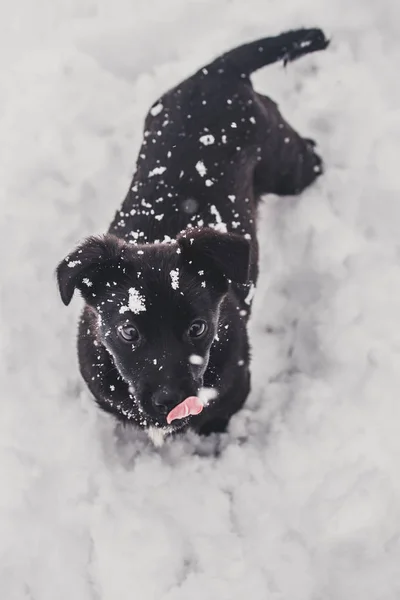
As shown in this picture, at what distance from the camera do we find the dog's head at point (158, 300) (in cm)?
266

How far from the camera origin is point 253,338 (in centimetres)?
408

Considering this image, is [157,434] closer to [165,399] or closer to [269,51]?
[165,399]

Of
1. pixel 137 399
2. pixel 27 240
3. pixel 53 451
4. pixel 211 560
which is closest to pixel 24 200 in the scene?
pixel 27 240

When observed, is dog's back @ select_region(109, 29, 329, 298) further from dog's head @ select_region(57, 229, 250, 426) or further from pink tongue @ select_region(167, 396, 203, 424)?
pink tongue @ select_region(167, 396, 203, 424)

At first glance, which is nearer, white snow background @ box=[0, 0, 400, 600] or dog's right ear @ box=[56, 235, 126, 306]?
dog's right ear @ box=[56, 235, 126, 306]

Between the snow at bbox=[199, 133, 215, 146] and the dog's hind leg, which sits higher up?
the dog's hind leg

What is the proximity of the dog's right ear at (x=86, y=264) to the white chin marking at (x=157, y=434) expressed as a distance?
0.78 m

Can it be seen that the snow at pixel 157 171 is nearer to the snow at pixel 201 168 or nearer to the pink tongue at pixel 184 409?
the snow at pixel 201 168

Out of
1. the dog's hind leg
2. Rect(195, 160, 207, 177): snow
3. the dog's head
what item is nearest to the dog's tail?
the dog's hind leg

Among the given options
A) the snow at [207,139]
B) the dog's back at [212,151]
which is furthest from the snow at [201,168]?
the snow at [207,139]

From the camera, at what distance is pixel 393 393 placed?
12.0 ft

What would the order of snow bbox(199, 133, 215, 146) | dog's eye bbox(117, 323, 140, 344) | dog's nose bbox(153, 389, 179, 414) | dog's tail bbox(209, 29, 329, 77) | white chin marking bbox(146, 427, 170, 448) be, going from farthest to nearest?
dog's tail bbox(209, 29, 329, 77) < snow bbox(199, 133, 215, 146) < white chin marking bbox(146, 427, 170, 448) < dog's eye bbox(117, 323, 140, 344) < dog's nose bbox(153, 389, 179, 414)

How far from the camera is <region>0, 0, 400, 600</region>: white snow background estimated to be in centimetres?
331

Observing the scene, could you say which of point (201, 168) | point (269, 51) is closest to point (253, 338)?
point (201, 168)
